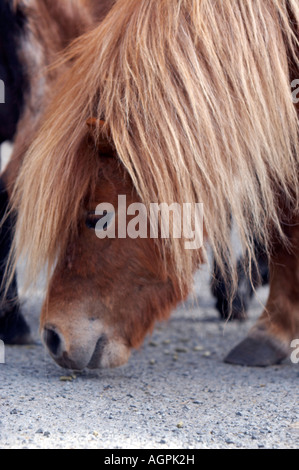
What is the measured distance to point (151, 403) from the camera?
162cm

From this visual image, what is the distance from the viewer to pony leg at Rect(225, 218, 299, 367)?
202 centimetres

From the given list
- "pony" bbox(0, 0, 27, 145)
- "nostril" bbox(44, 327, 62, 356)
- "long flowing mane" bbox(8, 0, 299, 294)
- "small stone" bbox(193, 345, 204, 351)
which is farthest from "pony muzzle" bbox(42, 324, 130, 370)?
"pony" bbox(0, 0, 27, 145)

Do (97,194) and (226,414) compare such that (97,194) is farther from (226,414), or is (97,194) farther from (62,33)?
(62,33)

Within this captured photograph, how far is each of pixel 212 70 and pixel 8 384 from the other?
0.93 meters

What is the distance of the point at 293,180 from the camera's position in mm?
1735

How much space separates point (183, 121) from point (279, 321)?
0.83 meters

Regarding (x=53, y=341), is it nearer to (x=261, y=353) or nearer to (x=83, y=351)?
(x=83, y=351)

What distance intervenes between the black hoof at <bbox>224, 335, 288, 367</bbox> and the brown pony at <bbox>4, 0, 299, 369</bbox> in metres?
0.37

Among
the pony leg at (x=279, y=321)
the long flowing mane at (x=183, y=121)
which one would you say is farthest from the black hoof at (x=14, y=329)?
the pony leg at (x=279, y=321)

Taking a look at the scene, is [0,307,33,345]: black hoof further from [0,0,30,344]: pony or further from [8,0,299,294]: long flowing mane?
[8,0,299,294]: long flowing mane

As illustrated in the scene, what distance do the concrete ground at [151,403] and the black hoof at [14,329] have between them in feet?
0.14

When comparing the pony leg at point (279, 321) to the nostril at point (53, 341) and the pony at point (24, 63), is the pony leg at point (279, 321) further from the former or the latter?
the pony at point (24, 63)

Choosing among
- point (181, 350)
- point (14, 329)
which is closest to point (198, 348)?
point (181, 350)
